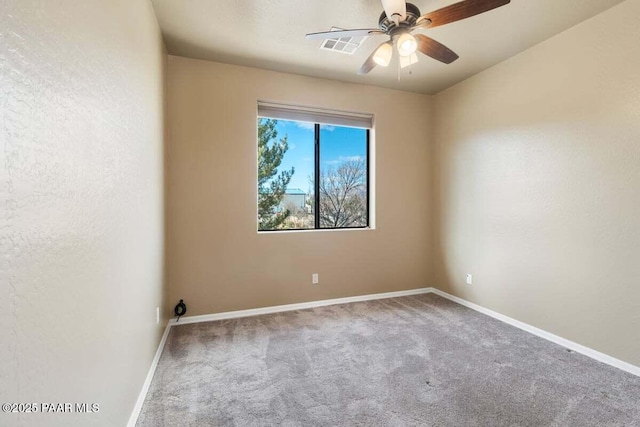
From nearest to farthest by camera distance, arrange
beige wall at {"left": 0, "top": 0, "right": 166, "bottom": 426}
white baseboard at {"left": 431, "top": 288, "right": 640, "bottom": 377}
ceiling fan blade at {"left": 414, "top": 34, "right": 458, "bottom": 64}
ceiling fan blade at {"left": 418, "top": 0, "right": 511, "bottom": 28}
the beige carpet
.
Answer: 1. beige wall at {"left": 0, "top": 0, "right": 166, "bottom": 426}
2. ceiling fan blade at {"left": 418, "top": 0, "right": 511, "bottom": 28}
3. the beige carpet
4. ceiling fan blade at {"left": 414, "top": 34, "right": 458, "bottom": 64}
5. white baseboard at {"left": 431, "top": 288, "right": 640, "bottom": 377}

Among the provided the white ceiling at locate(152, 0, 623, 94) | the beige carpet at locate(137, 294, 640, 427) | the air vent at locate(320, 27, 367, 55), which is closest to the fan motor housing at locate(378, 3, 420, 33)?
the white ceiling at locate(152, 0, 623, 94)

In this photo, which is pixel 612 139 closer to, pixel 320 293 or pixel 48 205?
pixel 320 293

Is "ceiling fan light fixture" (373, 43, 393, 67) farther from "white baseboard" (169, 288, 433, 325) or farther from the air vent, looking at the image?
"white baseboard" (169, 288, 433, 325)

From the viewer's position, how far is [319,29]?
8.20ft

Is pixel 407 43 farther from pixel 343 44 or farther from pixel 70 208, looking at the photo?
pixel 70 208

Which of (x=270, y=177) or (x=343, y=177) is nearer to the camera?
(x=270, y=177)

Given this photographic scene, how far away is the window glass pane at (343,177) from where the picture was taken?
3.70 m

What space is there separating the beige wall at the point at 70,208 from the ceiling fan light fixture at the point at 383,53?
1.58m

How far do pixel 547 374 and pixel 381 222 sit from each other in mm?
2188

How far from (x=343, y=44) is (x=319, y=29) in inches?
12.7

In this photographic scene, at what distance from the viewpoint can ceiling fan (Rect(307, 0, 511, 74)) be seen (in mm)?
1668

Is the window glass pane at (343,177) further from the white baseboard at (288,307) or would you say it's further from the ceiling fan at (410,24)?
the ceiling fan at (410,24)

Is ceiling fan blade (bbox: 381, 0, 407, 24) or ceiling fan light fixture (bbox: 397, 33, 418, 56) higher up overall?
ceiling fan blade (bbox: 381, 0, 407, 24)

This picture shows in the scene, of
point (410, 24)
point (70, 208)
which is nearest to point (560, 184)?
point (410, 24)
